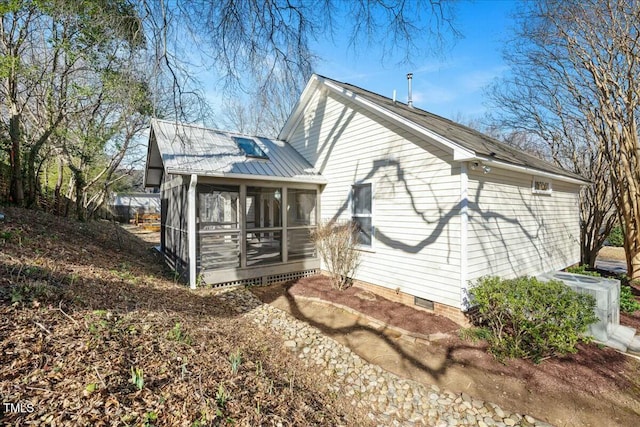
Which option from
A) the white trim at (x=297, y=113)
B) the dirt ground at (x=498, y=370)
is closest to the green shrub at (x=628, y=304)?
the dirt ground at (x=498, y=370)

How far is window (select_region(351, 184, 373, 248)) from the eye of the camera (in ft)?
24.2

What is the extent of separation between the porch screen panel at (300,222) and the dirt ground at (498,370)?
258 cm

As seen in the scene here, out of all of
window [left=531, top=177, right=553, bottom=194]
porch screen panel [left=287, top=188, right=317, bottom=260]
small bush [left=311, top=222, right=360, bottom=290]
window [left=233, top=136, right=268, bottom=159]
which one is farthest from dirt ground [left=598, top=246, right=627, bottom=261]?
window [left=233, top=136, right=268, bottom=159]

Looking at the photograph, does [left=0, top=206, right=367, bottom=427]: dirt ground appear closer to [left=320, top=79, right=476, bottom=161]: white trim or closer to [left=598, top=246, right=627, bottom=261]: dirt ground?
[left=320, top=79, right=476, bottom=161]: white trim

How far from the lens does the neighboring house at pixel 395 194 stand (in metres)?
5.68

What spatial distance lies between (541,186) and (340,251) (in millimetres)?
5854

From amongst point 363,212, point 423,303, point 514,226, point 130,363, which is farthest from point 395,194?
point 130,363

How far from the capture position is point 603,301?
210 inches

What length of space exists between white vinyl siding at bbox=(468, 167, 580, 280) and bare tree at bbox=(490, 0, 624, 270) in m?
1.87

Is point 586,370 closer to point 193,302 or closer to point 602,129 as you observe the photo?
point 193,302

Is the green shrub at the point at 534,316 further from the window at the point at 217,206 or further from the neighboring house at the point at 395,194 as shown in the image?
the window at the point at 217,206

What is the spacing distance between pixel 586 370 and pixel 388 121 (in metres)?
5.65

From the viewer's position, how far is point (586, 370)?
4.27 meters

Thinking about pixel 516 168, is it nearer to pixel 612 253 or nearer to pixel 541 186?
pixel 541 186
